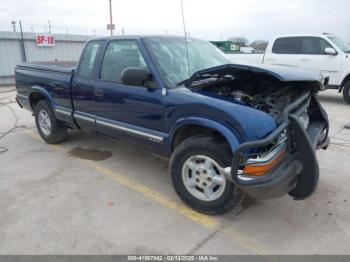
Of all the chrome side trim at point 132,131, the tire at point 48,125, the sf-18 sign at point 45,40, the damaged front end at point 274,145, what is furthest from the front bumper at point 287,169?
the sf-18 sign at point 45,40

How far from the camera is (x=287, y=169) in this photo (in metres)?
2.79

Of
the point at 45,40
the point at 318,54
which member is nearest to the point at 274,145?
the point at 318,54

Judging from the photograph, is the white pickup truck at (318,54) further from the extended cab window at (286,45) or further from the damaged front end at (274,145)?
the damaged front end at (274,145)

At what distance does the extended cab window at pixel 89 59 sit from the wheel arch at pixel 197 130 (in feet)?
5.84

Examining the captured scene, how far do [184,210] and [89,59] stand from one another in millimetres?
2652

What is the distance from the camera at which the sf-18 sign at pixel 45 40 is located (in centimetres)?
1680

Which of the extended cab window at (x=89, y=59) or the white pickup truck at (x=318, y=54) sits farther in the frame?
the white pickup truck at (x=318, y=54)

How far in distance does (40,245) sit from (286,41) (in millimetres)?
9233

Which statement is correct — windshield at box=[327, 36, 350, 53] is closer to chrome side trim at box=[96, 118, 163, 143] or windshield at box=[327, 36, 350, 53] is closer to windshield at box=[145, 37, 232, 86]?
windshield at box=[145, 37, 232, 86]

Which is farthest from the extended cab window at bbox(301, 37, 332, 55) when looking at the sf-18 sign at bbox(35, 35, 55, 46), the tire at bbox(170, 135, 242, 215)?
the sf-18 sign at bbox(35, 35, 55, 46)

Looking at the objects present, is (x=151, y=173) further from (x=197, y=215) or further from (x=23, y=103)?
(x=23, y=103)

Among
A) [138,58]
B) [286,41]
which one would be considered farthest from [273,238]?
[286,41]

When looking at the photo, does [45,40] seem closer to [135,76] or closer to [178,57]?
[178,57]

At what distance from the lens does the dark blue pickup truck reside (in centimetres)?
285
